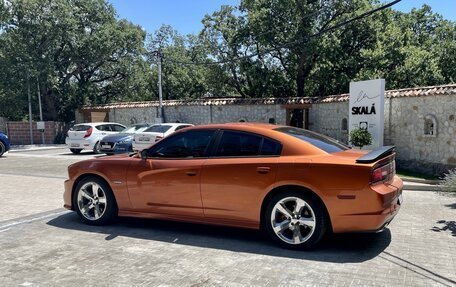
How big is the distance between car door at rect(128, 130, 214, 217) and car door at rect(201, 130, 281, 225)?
0.17 meters

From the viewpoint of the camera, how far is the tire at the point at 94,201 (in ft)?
20.2

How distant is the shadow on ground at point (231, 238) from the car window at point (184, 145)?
1080mm

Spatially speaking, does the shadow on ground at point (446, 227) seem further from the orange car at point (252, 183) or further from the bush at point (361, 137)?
the bush at point (361, 137)

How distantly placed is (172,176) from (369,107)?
9527mm

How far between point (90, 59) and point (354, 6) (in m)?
17.2

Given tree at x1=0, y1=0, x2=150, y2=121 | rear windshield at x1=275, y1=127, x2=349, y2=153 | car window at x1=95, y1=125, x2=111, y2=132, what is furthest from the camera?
tree at x1=0, y1=0, x2=150, y2=121

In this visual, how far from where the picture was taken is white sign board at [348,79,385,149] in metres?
13.0

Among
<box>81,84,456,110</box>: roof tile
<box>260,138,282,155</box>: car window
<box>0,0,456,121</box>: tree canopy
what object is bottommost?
<box>260,138,282,155</box>: car window

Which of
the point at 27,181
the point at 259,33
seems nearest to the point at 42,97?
the point at 259,33

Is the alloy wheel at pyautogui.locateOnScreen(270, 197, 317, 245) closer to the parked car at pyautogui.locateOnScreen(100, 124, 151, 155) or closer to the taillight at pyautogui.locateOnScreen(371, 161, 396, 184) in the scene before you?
the taillight at pyautogui.locateOnScreen(371, 161, 396, 184)

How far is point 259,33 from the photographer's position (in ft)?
72.4

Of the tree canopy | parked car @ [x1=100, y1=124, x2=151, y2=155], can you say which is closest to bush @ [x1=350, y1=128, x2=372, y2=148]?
the tree canopy

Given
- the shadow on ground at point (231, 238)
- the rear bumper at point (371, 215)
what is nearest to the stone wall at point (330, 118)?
the shadow on ground at point (231, 238)

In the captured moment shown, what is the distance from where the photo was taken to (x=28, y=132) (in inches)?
1131
